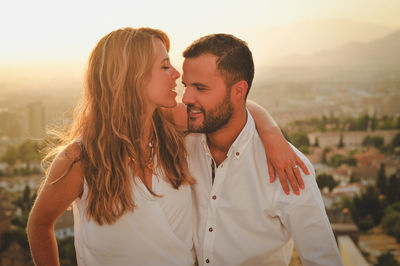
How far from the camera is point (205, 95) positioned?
1.92 m

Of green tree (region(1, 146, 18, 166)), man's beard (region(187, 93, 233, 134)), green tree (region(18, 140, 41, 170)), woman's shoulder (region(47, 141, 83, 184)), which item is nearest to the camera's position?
woman's shoulder (region(47, 141, 83, 184))

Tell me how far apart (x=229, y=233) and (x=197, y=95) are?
0.71m

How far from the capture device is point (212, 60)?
189 cm

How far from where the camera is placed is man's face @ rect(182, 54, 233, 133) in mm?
1896

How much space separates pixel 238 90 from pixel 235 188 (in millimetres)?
517

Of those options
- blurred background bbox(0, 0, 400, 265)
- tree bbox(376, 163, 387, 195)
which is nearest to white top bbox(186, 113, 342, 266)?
→ blurred background bbox(0, 0, 400, 265)

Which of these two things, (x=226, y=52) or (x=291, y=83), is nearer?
(x=226, y=52)

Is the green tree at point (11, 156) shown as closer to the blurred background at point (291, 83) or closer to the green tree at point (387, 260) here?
the blurred background at point (291, 83)

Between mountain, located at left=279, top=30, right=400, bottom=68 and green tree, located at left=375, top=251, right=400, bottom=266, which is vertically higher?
mountain, located at left=279, top=30, right=400, bottom=68

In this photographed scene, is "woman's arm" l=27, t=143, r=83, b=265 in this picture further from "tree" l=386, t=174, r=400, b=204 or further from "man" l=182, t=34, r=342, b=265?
"tree" l=386, t=174, r=400, b=204

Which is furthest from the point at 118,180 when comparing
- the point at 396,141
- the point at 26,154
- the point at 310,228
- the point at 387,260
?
the point at 396,141

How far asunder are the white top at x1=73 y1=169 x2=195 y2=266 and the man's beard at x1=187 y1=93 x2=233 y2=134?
1.27 ft

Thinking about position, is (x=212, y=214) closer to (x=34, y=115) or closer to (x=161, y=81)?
(x=161, y=81)

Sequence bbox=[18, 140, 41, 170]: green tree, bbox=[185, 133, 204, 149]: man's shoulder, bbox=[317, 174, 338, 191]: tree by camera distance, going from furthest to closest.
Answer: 1. bbox=[18, 140, 41, 170]: green tree
2. bbox=[317, 174, 338, 191]: tree
3. bbox=[185, 133, 204, 149]: man's shoulder
